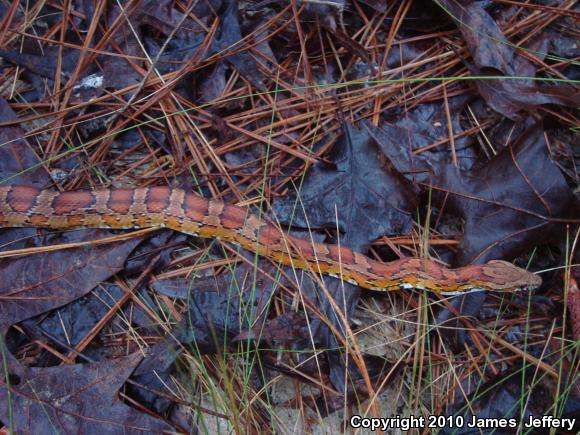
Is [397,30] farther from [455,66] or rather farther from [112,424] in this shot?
[112,424]

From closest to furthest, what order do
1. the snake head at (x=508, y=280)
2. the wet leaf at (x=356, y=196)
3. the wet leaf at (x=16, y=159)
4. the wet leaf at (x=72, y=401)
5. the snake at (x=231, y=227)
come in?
the wet leaf at (x=72, y=401) < the snake head at (x=508, y=280) < the snake at (x=231, y=227) < the wet leaf at (x=356, y=196) < the wet leaf at (x=16, y=159)

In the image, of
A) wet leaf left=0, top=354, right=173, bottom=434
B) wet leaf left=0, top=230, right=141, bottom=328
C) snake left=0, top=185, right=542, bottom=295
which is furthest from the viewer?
snake left=0, top=185, right=542, bottom=295

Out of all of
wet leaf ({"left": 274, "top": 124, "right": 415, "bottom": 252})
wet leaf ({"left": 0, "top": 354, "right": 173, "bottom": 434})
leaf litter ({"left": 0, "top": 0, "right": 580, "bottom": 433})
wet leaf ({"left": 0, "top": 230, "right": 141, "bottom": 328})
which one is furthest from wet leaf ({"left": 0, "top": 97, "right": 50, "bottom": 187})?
wet leaf ({"left": 274, "top": 124, "right": 415, "bottom": 252})

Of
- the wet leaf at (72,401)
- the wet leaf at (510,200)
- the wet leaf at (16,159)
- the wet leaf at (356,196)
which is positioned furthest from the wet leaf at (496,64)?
the wet leaf at (16,159)

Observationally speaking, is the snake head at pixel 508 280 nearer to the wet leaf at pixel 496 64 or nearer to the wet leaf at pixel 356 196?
the wet leaf at pixel 356 196

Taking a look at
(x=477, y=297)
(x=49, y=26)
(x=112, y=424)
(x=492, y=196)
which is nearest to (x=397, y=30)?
(x=492, y=196)

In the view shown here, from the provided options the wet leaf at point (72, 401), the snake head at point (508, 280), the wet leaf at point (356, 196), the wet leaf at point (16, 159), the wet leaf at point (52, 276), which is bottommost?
the wet leaf at point (72, 401)

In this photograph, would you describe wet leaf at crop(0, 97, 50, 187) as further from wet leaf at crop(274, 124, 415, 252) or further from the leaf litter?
wet leaf at crop(274, 124, 415, 252)
